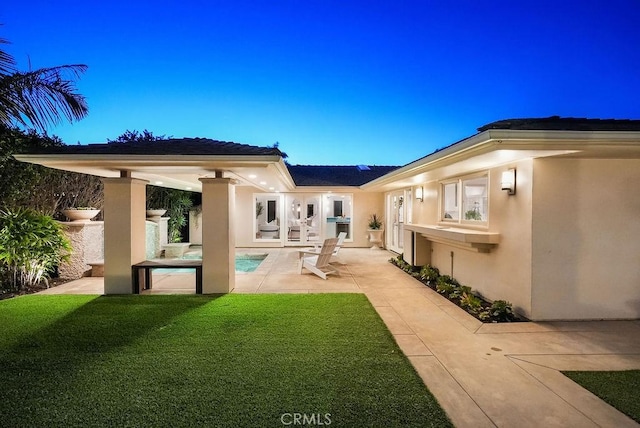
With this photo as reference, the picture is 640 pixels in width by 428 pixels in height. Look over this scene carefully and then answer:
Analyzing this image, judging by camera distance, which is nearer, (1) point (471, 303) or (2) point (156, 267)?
(1) point (471, 303)

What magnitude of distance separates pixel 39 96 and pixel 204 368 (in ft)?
17.6

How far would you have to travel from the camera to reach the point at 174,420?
2.74 m

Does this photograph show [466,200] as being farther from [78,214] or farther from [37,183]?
[37,183]

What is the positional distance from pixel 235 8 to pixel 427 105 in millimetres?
28179

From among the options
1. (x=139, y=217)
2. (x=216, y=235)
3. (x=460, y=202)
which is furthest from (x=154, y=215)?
(x=460, y=202)

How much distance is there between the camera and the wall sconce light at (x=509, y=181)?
18.3 ft

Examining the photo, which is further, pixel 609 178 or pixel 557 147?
pixel 609 178

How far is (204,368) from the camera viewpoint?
363 cm

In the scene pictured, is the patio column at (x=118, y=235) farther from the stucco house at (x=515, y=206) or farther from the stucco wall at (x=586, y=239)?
the stucco wall at (x=586, y=239)

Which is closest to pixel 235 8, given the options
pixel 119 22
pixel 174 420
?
pixel 119 22

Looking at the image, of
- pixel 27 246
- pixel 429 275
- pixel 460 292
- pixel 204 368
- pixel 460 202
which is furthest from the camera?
pixel 429 275

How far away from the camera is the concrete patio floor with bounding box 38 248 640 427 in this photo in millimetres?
2915

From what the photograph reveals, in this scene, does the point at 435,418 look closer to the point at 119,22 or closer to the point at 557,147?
the point at 557,147

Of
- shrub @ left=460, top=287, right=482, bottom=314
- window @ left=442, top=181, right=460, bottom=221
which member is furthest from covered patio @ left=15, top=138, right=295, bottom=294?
window @ left=442, top=181, right=460, bottom=221
